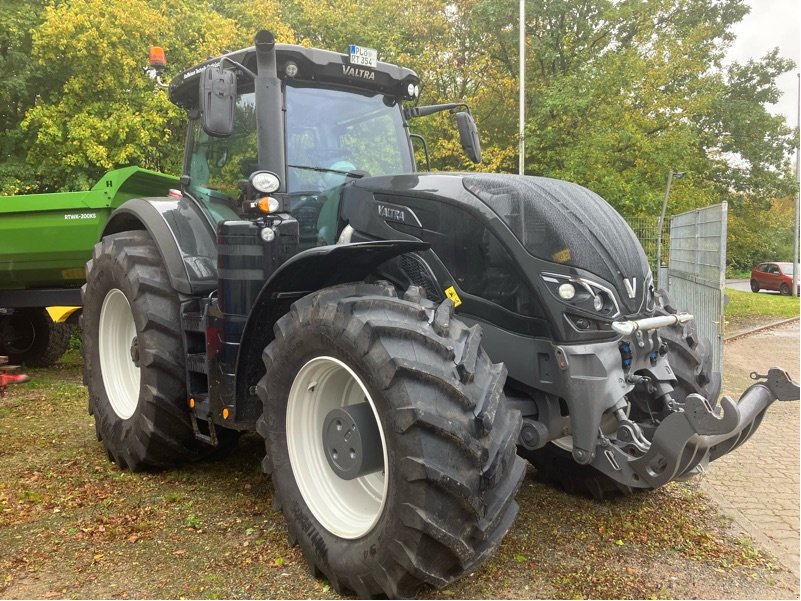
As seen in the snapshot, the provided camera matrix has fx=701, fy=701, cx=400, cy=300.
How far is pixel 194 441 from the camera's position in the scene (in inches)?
180

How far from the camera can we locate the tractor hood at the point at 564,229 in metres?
3.28

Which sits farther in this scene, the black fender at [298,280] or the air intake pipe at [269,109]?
the air intake pipe at [269,109]

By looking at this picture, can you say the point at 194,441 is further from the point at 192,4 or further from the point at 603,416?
the point at 192,4

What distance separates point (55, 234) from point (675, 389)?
20.7 ft

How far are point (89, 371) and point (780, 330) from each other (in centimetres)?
1481

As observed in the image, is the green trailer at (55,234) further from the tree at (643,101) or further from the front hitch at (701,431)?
the tree at (643,101)

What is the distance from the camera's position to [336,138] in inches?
164

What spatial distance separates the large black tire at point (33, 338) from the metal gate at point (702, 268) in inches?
310

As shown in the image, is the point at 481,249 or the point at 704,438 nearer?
the point at 704,438

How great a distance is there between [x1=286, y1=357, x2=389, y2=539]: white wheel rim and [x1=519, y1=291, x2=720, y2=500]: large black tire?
144cm

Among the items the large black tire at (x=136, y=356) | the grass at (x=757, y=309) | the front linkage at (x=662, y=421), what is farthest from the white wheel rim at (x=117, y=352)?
the grass at (x=757, y=309)

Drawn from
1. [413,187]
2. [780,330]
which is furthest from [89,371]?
[780,330]

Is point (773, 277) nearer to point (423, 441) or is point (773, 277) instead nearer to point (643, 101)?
point (643, 101)

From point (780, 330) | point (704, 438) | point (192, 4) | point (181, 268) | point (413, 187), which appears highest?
point (192, 4)
